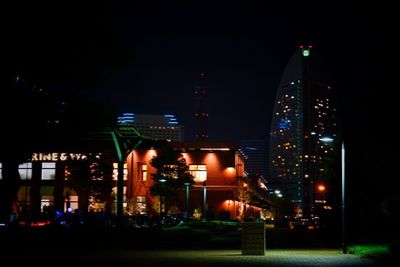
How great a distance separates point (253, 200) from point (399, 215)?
83.3 metres

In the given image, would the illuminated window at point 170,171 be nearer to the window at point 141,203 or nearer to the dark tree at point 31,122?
the window at point 141,203

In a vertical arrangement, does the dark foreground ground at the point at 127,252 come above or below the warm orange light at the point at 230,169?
below

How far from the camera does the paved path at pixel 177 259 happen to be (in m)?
25.1

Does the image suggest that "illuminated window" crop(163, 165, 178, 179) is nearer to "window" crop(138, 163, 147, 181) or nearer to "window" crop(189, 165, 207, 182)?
"window" crop(138, 163, 147, 181)

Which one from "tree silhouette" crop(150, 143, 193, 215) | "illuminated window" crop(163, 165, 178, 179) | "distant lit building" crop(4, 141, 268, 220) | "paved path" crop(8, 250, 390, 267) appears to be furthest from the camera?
"illuminated window" crop(163, 165, 178, 179)

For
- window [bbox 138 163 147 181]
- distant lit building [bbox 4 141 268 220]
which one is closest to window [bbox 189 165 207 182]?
distant lit building [bbox 4 141 268 220]

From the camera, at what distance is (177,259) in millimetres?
27656

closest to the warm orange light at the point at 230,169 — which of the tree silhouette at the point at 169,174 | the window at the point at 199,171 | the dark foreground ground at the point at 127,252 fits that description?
the window at the point at 199,171

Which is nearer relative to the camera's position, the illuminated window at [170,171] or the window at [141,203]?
the illuminated window at [170,171]

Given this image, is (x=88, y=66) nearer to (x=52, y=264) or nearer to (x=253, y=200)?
(x=52, y=264)

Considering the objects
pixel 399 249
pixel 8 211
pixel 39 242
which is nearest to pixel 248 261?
pixel 399 249

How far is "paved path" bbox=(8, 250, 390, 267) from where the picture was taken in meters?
25.1

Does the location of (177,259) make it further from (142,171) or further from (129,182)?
(142,171)

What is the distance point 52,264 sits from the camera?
79.4ft
